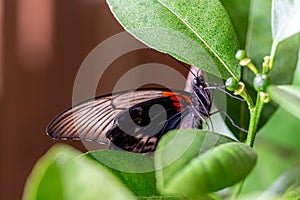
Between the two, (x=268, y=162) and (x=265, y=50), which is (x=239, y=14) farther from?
(x=268, y=162)

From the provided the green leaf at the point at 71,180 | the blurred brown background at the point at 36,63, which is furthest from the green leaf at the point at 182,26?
the blurred brown background at the point at 36,63

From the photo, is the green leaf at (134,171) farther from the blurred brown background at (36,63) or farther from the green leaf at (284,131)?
the blurred brown background at (36,63)

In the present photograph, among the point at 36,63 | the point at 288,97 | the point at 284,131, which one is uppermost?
the point at 288,97

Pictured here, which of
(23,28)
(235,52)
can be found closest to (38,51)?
(23,28)

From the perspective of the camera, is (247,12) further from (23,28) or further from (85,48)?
(85,48)

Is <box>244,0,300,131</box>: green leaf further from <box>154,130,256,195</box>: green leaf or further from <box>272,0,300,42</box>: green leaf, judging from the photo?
<box>154,130,256,195</box>: green leaf

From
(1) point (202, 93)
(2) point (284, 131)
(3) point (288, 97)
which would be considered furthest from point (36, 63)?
(3) point (288, 97)
